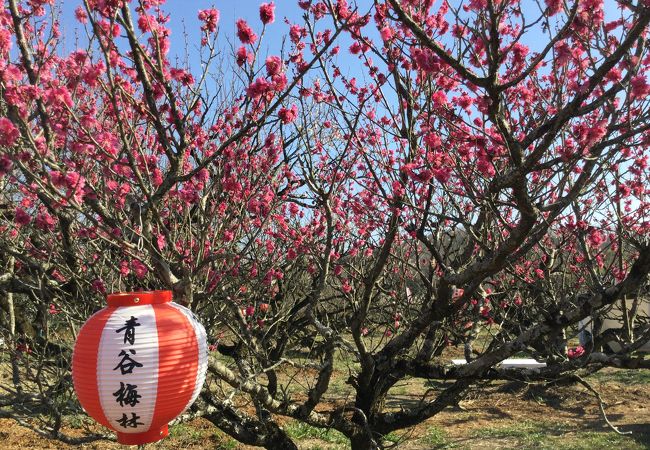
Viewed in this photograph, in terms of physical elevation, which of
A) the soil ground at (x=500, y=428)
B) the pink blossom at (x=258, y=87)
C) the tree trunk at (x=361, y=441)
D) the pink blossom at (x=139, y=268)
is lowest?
the soil ground at (x=500, y=428)

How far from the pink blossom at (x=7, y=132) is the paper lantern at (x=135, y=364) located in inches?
40.2

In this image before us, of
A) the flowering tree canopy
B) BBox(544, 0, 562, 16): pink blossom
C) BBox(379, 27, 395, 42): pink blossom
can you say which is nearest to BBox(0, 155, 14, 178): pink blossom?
the flowering tree canopy

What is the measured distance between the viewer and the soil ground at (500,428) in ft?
22.5

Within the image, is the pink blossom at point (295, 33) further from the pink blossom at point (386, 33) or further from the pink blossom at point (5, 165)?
the pink blossom at point (5, 165)

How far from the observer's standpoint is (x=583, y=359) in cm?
400

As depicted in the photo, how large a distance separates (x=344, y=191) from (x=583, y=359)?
400 cm

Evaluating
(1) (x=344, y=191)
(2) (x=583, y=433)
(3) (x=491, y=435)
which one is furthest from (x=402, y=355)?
(2) (x=583, y=433)

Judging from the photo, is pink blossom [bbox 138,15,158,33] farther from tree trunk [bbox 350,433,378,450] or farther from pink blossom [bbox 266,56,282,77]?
tree trunk [bbox 350,433,378,450]

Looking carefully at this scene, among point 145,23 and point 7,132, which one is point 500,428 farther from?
point 7,132

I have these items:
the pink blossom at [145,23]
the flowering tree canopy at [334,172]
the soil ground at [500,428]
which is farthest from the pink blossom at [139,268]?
the soil ground at [500,428]

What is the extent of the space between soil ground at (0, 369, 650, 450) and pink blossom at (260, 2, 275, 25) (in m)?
4.35

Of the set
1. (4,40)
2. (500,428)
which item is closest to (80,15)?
(4,40)

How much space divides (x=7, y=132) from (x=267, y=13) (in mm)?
1640

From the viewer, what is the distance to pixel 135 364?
2473mm
